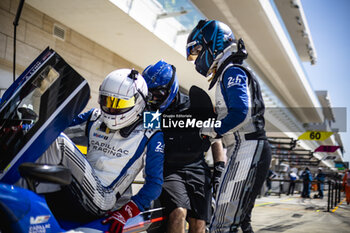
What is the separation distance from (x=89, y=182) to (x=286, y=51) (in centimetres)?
1804

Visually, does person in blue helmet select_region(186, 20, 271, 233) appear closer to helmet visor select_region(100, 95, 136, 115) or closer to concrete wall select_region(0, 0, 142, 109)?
helmet visor select_region(100, 95, 136, 115)

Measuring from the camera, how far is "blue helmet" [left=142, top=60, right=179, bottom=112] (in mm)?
3145

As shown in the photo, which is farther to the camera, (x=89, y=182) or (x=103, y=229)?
(x=89, y=182)

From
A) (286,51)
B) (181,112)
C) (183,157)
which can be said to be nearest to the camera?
(183,157)

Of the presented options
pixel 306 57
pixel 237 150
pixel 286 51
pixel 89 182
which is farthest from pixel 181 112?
pixel 306 57

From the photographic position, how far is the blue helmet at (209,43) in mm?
2631

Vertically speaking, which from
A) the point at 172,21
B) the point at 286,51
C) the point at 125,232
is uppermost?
the point at 286,51

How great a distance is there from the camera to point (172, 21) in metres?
10.5

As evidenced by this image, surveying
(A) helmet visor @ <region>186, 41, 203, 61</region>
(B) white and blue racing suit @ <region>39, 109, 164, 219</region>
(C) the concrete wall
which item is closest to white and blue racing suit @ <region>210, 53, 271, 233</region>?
(A) helmet visor @ <region>186, 41, 203, 61</region>

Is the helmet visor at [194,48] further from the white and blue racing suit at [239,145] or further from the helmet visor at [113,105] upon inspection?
the helmet visor at [113,105]

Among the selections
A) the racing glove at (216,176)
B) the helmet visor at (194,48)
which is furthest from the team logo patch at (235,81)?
the racing glove at (216,176)

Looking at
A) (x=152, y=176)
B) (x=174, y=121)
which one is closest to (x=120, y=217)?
A: (x=152, y=176)

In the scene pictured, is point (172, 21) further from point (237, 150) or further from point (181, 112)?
point (237, 150)

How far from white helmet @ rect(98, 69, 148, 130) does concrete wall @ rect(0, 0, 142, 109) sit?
539 cm
